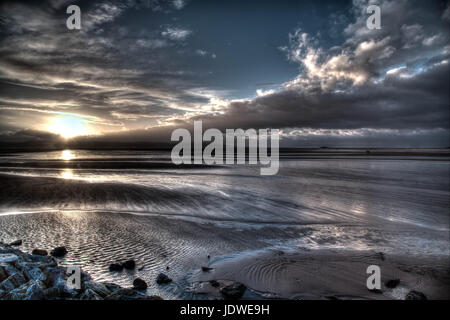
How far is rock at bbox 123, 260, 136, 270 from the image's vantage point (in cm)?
552

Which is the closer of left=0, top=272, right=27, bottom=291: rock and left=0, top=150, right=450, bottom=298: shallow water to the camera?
left=0, top=272, right=27, bottom=291: rock

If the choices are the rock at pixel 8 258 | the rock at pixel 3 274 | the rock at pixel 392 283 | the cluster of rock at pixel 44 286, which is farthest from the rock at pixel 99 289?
the rock at pixel 392 283

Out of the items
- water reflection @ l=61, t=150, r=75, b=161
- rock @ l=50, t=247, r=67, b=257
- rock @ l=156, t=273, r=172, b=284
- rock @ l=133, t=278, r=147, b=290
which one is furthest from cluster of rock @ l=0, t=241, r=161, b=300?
water reflection @ l=61, t=150, r=75, b=161

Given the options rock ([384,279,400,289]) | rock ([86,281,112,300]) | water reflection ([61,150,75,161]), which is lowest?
rock ([384,279,400,289])

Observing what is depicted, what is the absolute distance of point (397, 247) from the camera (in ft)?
23.4

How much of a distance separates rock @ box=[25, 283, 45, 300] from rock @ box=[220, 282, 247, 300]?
3252 mm

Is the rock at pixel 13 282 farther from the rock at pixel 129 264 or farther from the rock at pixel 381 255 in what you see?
the rock at pixel 381 255

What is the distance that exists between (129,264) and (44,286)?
1.73 meters

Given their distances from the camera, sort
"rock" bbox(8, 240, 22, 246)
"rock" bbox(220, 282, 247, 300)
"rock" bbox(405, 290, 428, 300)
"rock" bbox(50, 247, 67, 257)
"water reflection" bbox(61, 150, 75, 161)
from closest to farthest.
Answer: "rock" bbox(405, 290, 428, 300)
"rock" bbox(220, 282, 247, 300)
"rock" bbox(50, 247, 67, 257)
"rock" bbox(8, 240, 22, 246)
"water reflection" bbox(61, 150, 75, 161)

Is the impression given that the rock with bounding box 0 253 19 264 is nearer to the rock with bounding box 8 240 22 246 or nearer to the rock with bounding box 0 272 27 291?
the rock with bounding box 0 272 27 291

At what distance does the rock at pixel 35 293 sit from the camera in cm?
→ 371
